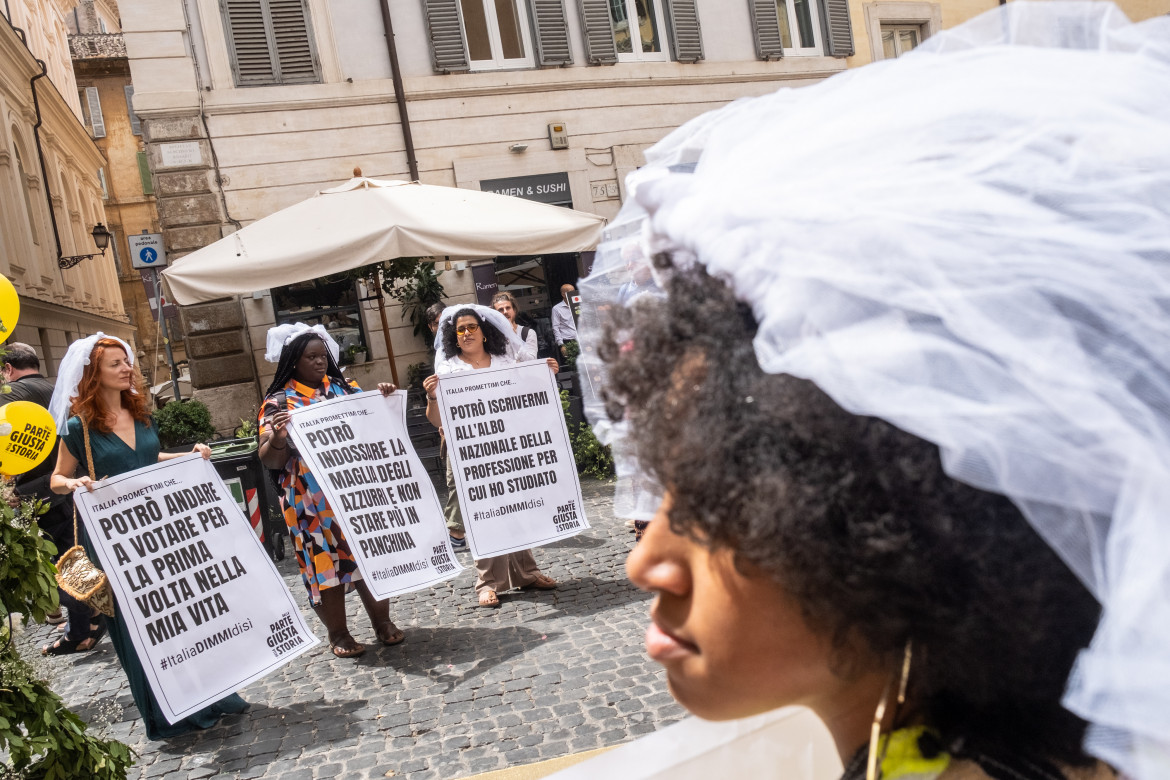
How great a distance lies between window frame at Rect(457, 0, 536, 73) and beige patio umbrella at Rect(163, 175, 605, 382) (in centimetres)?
554

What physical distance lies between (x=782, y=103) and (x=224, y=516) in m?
4.04

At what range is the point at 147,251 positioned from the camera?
11703 millimetres

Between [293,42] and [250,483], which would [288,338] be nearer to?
[250,483]

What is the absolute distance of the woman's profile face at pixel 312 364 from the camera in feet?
16.3

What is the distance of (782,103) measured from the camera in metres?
1.05

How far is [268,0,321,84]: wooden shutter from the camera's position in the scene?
12414 millimetres

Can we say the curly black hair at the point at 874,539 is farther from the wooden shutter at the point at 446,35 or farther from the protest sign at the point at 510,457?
the wooden shutter at the point at 446,35

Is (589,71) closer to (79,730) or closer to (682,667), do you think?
(79,730)

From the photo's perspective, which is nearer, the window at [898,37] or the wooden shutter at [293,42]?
the wooden shutter at [293,42]

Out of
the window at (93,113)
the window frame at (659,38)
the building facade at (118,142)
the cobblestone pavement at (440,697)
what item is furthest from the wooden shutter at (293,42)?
the window at (93,113)

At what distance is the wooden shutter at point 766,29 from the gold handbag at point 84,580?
44.9 feet

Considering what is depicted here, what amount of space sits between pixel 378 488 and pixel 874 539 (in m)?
4.44

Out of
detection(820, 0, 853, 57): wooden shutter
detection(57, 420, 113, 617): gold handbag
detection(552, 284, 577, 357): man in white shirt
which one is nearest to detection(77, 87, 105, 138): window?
detection(820, 0, 853, 57): wooden shutter

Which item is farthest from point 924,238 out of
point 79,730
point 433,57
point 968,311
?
point 433,57
